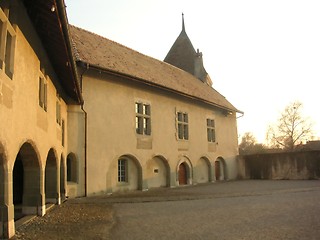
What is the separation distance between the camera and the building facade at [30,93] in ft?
20.8

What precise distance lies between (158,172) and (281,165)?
39.7ft

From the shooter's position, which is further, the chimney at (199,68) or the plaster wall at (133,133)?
the chimney at (199,68)

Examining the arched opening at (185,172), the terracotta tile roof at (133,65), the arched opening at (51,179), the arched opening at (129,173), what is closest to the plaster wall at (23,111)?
the arched opening at (51,179)

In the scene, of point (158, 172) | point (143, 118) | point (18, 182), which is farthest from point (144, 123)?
point (18, 182)

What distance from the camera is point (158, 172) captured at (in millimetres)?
22062

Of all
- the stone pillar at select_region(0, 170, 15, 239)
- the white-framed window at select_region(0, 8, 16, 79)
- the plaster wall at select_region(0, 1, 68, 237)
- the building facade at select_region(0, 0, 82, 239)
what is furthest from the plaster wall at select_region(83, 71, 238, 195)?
the white-framed window at select_region(0, 8, 16, 79)

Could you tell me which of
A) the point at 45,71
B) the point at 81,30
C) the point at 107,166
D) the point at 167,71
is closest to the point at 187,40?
the point at 167,71

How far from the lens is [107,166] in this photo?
18.2 metres

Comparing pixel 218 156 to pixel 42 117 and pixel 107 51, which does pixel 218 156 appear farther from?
pixel 42 117

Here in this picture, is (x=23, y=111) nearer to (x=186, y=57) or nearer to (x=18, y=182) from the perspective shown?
(x=18, y=182)

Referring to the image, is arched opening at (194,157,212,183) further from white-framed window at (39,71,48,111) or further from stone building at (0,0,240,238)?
white-framed window at (39,71,48,111)

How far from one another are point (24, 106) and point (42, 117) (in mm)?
2281

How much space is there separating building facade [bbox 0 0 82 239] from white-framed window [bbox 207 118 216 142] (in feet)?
50.9

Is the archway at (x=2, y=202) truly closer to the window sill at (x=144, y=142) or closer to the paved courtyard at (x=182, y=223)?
the paved courtyard at (x=182, y=223)
